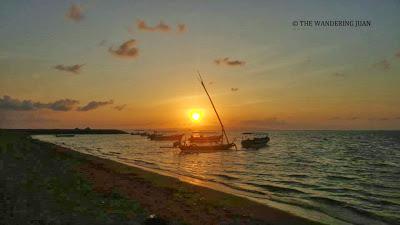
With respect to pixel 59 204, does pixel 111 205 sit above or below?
below

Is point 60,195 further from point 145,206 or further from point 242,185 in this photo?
point 242,185

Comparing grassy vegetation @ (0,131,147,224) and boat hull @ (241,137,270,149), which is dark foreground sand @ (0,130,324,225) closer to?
grassy vegetation @ (0,131,147,224)

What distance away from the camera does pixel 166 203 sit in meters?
19.4

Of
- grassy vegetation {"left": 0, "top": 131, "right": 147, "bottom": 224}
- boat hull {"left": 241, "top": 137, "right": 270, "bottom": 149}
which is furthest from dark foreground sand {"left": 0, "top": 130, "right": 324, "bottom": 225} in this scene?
boat hull {"left": 241, "top": 137, "right": 270, "bottom": 149}

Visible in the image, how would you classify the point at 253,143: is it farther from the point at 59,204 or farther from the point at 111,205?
the point at 59,204

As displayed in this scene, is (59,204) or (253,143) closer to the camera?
(59,204)

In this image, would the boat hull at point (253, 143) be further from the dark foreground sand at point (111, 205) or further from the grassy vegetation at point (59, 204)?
the grassy vegetation at point (59, 204)

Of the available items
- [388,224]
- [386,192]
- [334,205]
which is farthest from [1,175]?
[386,192]

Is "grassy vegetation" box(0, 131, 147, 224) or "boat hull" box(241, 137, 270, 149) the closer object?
"grassy vegetation" box(0, 131, 147, 224)

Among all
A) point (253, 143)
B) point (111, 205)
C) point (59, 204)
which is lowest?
point (111, 205)

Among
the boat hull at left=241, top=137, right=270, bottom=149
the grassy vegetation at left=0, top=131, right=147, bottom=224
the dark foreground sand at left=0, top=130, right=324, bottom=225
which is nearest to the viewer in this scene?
the grassy vegetation at left=0, top=131, right=147, bottom=224

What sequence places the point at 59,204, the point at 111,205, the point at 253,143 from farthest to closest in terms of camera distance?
the point at 253,143 < the point at 111,205 < the point at 59,204

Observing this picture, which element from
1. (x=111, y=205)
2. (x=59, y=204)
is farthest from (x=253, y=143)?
(x=59, y=204)

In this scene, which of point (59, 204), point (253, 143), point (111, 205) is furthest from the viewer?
point (253, 143)
